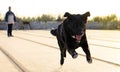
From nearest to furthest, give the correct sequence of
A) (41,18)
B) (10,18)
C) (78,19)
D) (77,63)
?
(78,19), (77,63), (10,18), (41,18)

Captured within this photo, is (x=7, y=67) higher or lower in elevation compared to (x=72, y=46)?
lower

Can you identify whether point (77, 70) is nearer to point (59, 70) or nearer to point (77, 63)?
point (59, 70)

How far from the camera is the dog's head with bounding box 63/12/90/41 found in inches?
222

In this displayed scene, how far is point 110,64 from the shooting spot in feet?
23.5

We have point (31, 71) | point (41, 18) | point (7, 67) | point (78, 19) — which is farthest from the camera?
point (41, 18)

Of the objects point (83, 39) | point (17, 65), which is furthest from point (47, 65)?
point (83, 39)

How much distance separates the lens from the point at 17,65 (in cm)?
728

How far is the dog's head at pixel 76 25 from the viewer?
564 cm

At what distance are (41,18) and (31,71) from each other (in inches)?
2203

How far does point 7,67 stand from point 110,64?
1979mm

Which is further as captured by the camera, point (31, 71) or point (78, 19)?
point (31, 71)

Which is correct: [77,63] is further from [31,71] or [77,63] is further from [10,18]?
[10,18]

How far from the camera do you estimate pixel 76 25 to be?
5727 millimetres

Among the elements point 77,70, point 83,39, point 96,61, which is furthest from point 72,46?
point 96,61
